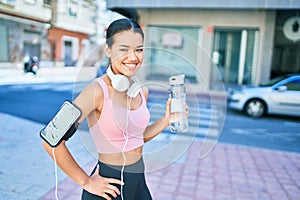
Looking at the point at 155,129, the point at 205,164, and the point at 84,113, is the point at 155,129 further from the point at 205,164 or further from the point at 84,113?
the point at 205,164

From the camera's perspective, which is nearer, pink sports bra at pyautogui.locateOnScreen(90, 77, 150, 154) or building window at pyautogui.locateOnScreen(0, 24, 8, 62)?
pink sports bra at pyautogui.locateOnScreen(90, 77, 150, 154)

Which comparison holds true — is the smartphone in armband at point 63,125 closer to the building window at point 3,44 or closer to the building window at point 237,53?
the building window at point 3,44

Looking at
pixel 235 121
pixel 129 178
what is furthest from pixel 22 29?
pixel 235 121

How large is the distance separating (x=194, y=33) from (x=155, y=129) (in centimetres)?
1142

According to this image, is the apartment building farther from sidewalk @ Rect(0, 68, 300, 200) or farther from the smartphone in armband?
the smartphone in armband

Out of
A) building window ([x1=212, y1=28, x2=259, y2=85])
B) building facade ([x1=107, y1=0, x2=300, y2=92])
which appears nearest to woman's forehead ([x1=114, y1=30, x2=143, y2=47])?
building facade ([x1=107, y1=0, x2=300, y2=92])

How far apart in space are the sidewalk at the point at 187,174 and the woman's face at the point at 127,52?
1119 millimetres

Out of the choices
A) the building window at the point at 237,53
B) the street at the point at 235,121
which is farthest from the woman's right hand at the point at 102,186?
the building window at the point at 237,53

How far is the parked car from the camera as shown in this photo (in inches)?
A: 302

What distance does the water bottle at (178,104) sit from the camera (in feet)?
4.33

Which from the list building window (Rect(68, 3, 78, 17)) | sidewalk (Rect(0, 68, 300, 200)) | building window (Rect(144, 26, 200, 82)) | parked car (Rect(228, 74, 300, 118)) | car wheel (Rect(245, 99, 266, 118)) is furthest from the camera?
car wheel (Rect(245, 99, 266, 118))

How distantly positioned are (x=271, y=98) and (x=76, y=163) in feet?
25.7

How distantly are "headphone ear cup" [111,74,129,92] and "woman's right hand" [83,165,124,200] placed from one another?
44 centimetres

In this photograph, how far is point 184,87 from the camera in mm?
1372
